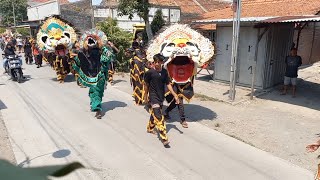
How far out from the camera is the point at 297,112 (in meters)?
8.45

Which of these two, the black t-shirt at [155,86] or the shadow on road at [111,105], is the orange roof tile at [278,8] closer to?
the shadow on road at [111,105]

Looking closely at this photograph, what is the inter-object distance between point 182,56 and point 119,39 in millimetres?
8055

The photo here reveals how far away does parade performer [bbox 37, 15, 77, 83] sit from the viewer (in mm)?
11273

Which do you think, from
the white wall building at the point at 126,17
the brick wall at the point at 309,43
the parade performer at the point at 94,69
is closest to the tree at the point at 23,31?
the white wall building at the point at 126,17

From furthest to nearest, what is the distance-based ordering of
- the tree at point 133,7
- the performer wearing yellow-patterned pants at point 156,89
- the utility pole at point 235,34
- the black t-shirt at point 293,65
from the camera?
the tree at point 133,7 < the black t-shirt at point 293,65 < the utility pole at point 235,34 < the performer wearing yellow-patterned pants at point 156,89

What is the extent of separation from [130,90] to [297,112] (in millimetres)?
5383

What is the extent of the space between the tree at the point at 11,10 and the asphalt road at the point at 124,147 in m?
37.3

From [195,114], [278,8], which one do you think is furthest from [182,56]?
[278,8]

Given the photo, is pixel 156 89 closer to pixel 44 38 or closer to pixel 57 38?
pixel 57 38

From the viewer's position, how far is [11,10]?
41.8 metres

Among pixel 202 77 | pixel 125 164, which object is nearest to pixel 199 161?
pixel 125 164

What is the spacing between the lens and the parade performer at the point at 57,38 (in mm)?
11273

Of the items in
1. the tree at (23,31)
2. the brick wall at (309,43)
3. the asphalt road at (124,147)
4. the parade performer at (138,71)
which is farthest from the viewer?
the tree at (23,31)

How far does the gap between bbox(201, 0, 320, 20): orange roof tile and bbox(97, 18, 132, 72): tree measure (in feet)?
13.1
